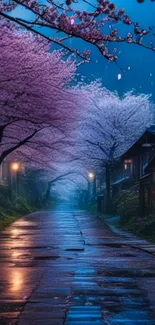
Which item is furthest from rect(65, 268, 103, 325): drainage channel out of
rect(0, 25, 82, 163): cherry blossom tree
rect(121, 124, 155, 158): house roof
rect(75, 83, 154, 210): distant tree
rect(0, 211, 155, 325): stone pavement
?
rect(75, 83, 154, 210): distant tree

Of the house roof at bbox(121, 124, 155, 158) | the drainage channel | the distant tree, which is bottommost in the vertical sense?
the drainage channel

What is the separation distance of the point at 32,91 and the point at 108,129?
28.7 meters

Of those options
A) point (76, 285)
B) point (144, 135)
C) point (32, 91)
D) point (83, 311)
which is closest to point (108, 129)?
point (144, 135)

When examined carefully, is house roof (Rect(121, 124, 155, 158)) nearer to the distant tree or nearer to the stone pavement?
the distant tree

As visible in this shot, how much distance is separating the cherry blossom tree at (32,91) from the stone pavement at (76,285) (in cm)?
807

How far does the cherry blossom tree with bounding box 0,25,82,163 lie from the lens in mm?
25047

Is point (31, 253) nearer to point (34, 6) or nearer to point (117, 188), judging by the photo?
point (34, 6)

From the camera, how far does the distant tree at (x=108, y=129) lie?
56.6 meters

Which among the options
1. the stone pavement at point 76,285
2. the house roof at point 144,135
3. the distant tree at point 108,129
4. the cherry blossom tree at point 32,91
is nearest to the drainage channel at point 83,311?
the stone pavement at point 76,285

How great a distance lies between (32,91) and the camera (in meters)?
28.2

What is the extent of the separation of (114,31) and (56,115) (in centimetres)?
2346

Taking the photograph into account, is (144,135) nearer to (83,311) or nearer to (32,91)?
(32,91)

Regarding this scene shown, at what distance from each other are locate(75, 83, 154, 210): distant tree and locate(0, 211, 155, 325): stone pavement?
33765 millimetres

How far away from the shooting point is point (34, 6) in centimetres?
866
